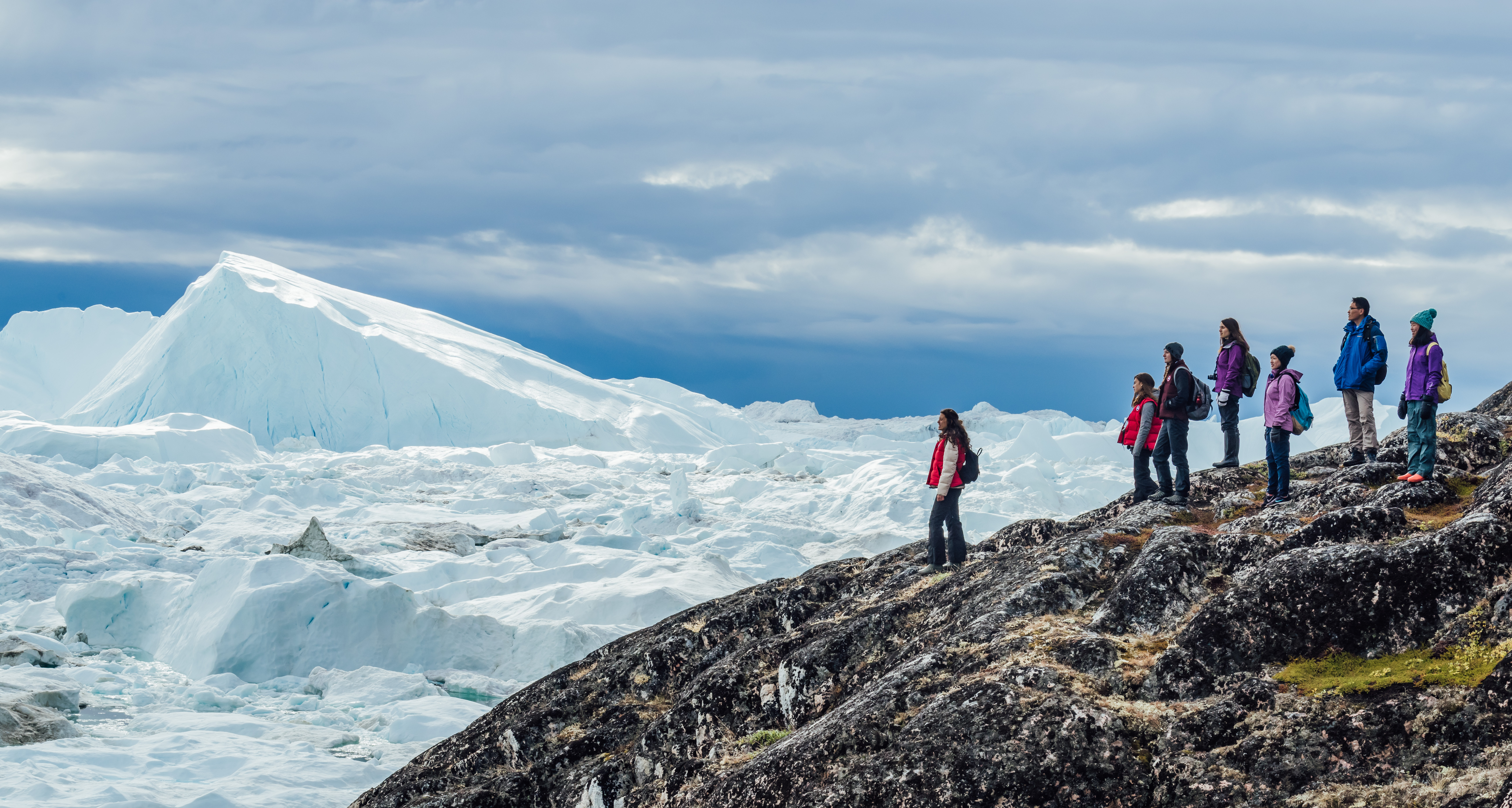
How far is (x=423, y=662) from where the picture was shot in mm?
32031

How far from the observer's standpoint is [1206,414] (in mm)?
12859

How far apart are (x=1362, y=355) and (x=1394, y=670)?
754 cm

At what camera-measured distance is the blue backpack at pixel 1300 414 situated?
1204cm

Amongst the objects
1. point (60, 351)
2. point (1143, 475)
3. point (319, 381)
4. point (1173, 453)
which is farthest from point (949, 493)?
point (60, 351)

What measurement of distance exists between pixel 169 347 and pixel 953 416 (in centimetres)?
11131

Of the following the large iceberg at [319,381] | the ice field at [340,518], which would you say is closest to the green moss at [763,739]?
the ice field at [340,518]

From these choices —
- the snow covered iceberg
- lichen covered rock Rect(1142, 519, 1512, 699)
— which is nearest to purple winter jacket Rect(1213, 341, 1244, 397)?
lichen covered rock Rect(1142, 519, 1512, 699)

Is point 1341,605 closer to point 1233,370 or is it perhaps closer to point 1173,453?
point 1173,453

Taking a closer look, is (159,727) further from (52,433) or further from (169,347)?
(169,347)

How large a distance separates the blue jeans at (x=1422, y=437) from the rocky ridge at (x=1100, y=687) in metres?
0.35

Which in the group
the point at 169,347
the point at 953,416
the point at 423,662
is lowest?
the point at 423,662

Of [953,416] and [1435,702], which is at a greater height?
[953,416]

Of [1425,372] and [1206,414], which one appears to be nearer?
[1425,372]

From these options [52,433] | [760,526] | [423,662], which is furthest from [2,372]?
[423,662]
